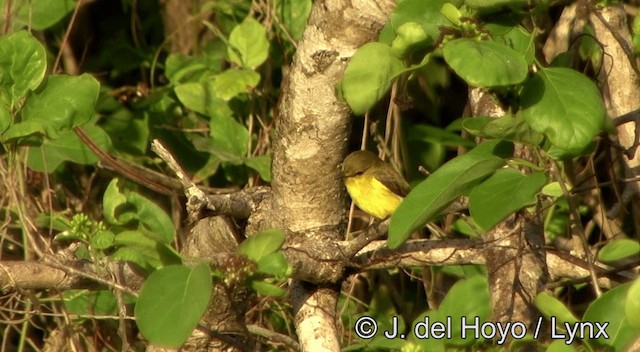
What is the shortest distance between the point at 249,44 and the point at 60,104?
153 cm

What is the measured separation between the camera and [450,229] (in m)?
3.45

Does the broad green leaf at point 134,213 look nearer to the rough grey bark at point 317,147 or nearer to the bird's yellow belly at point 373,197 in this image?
the rough grey bark at point 317,147

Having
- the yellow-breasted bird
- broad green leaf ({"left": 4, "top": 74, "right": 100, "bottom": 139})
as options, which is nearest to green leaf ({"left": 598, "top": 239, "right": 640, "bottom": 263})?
the yellow-breasted bird

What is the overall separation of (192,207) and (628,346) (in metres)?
1.02

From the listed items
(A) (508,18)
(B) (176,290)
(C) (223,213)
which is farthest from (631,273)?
(B) (176,290)

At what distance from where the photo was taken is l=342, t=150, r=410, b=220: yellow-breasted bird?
11.3 ft

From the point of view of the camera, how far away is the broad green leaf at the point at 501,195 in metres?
1.58

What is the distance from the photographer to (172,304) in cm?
171

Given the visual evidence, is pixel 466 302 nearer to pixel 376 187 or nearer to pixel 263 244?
pixel 263 244

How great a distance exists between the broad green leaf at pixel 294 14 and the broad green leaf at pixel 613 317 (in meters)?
2.22

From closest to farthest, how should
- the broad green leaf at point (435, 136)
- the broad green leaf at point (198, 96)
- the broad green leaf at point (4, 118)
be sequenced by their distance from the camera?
the broad green leaf at point (4, 118)
the broad green leaf at point (435, 136)
the broad green leaf at point (198, 96)

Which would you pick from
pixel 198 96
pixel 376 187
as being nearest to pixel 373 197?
pixel 376 187

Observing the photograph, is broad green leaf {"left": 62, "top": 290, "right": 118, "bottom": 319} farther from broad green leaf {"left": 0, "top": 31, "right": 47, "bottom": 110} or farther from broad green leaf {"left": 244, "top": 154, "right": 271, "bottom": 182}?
broad green leaf {"left": 0, "top": 31, "right": 47, "bottom": 110}

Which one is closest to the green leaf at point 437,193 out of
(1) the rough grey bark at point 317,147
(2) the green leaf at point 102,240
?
(1) the rough grey bark at point 317,147
